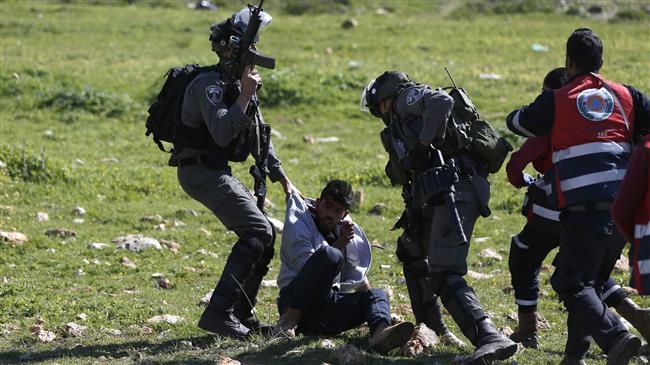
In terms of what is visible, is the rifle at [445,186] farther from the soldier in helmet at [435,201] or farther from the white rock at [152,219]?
the white rock at [152,219]

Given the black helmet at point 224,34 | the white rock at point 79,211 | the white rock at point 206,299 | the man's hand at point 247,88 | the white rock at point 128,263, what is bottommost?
the white rock at point 79,211

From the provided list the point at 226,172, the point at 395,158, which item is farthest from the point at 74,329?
the point at 395,158

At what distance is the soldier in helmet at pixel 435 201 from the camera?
20.6 feet

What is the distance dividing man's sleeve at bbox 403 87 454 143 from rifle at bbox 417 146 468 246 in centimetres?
21

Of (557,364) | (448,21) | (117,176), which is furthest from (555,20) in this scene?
(557,364)

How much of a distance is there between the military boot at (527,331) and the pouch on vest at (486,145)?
100 centimetres

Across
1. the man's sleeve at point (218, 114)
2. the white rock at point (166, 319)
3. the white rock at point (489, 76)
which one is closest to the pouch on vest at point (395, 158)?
the man's sleeve at point (218, 114)

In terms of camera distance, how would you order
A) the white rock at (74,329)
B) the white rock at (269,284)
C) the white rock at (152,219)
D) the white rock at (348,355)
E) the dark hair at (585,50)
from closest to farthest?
the dark hair at (585,50)
the white rock at (348,355)
the white rock at (74,329)
the white rock at (269,284)
the white rock at (152,219)

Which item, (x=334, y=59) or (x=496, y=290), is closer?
(x=496, y=290)

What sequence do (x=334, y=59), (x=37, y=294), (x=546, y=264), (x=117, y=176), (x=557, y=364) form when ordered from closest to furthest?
Answer: 1. (x=557, y=364)
2. (x=37, y=294)
3. (x=546, y=264)
4. (x=117, y=176)
5. (x=334, y=59)

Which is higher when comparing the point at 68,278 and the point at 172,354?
the point at 172,354

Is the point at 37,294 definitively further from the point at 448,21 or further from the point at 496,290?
the point at 448,21

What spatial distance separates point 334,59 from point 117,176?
28.2ft

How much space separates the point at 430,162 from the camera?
6488mm
